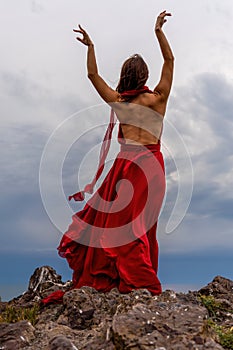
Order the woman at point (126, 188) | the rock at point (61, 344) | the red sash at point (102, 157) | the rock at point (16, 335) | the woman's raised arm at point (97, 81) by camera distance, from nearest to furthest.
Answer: the rock at point (61, 344) → the rock at point (16, 335) → the woman at point (126, 188) → the woman's raised arm at point (97, 81) → the red sash at point (102, 157)

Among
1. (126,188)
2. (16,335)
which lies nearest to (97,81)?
(126,188)

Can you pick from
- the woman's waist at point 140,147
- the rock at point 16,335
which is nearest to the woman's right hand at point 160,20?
the woman's waist at point 140,147

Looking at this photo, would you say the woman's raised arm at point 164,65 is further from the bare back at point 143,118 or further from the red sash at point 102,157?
the red sash at point 102,157

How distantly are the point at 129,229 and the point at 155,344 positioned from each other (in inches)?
143

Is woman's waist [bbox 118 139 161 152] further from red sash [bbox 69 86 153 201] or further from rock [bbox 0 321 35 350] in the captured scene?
rock [bbox 0 321 35 350]

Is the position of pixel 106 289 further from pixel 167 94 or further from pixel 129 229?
pixel 167 94

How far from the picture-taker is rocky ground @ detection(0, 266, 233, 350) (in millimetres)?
5098

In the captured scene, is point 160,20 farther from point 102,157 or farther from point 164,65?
point 102,157

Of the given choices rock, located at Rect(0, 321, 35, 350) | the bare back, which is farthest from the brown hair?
rock, located at Rect(0, 321, 35, 350)

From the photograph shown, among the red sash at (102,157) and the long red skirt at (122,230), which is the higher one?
the red sash at (102,157)

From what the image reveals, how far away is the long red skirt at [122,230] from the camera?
Result: 8328 mm

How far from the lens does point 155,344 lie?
194 inches

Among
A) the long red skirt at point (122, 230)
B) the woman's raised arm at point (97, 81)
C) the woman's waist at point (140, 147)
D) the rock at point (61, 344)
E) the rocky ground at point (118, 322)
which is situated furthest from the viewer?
the woman's raised arm at point (97, 81)

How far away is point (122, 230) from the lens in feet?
27.9
